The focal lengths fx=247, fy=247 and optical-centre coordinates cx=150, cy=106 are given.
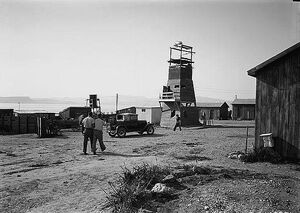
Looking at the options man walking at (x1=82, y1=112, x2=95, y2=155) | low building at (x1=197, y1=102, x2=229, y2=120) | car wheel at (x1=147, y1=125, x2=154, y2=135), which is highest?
low building at (x1=197, y1=102, x2=229, y2=120)

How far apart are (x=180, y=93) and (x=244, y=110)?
22.2 m

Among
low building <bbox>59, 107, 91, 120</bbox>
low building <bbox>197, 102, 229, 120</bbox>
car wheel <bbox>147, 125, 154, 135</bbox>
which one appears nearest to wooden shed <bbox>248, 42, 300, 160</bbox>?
car wheel <bbox>147, 125, 154, 135</bbox>

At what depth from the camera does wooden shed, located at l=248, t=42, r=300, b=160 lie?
10.3 metres

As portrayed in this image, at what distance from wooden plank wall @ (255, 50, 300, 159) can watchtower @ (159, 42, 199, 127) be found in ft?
74.4

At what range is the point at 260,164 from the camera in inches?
393

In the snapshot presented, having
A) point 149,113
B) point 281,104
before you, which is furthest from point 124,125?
point 149,113

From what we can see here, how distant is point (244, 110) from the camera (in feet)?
167

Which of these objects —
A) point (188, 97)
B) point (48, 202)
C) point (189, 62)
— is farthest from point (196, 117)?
point (48, 202)

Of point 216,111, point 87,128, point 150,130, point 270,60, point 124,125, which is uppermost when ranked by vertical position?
point 270,60

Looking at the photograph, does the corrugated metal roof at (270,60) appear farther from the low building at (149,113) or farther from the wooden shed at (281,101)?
the low building at (149,113)

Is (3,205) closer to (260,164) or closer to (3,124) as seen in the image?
(260,164)

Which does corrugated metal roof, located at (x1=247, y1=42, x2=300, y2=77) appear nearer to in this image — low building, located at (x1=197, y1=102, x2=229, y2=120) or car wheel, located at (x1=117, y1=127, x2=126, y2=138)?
car wheel, located at (x1=117, y1=127, x2=126, y2=138)

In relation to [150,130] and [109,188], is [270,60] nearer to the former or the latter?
[109,188]

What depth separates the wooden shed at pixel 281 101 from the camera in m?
10.3
